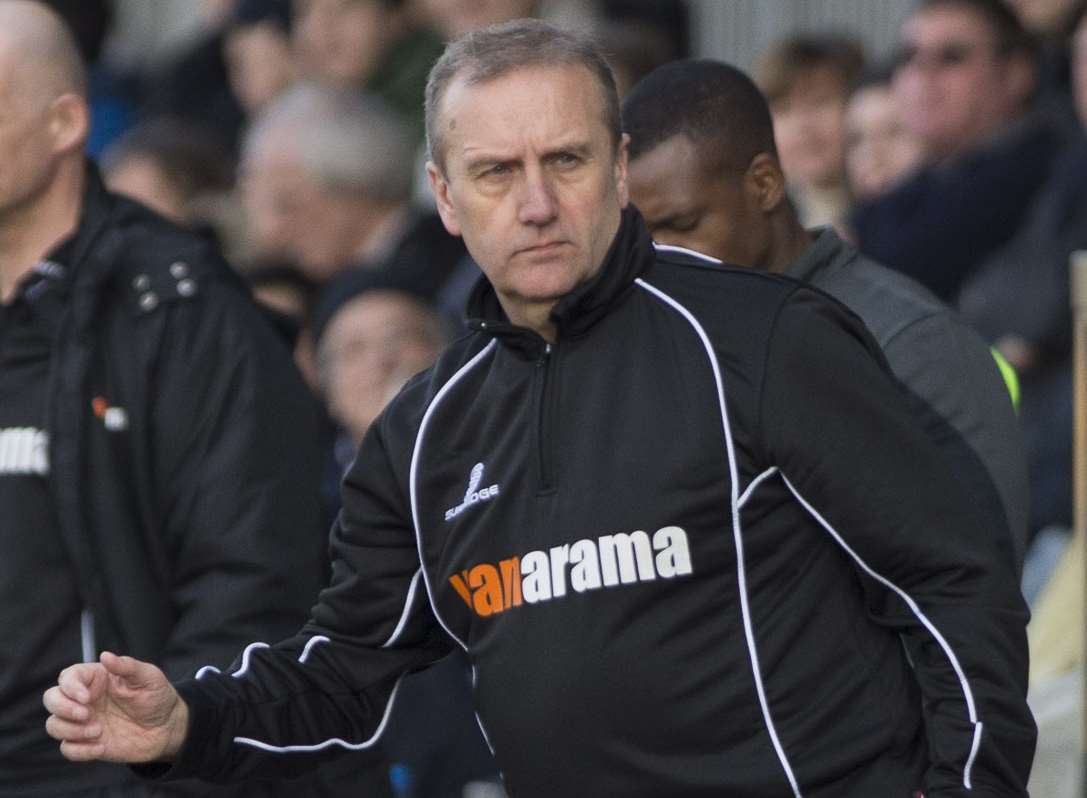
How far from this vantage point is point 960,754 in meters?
2.95

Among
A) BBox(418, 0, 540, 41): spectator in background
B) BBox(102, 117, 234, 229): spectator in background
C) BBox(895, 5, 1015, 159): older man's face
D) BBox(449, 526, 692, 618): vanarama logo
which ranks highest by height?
BBox(449, 526, 692, 618): vanarama logo

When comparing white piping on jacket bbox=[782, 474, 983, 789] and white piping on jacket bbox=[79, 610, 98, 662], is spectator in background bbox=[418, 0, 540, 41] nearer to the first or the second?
white piping on jacket bbox=[79, 610, 98, 662]

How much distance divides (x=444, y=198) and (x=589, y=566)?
0.60m

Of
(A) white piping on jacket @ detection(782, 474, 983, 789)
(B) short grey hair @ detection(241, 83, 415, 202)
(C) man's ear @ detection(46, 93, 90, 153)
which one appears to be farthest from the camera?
(B) short grey hair @ detection(241, 83, 415, 202)

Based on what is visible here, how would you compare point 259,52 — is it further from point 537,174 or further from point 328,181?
point 537,174

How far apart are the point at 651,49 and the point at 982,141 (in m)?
1.14

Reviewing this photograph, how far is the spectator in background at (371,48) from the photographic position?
9.27 m

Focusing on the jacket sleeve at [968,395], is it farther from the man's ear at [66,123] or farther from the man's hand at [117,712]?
the man's ear at [66,123]

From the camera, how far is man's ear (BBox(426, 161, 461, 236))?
329cm

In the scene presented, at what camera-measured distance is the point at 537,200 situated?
10.2 feet

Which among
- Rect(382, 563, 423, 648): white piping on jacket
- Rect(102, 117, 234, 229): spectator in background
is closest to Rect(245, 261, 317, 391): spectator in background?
Rect(102, 117, 234, 229): spectator in background

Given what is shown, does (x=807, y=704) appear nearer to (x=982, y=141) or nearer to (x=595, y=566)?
(x=595, y=566)

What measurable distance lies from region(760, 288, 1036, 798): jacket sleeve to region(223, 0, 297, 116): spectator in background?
24.6ft

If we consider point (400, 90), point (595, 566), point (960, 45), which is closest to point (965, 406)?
point (595, 566)
